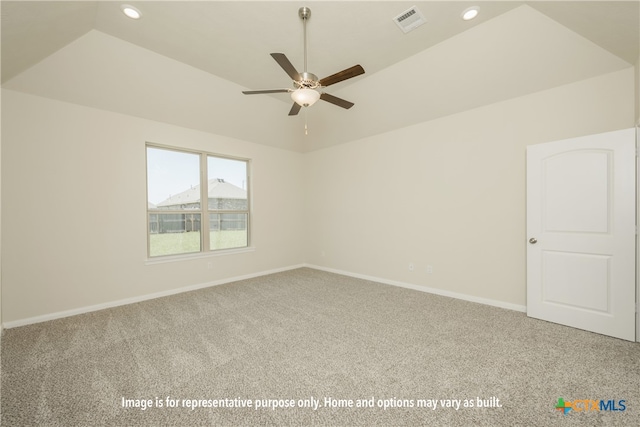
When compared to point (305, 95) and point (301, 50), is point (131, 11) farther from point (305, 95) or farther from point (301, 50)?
point (305, 95)

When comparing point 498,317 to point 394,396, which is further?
point 498,317

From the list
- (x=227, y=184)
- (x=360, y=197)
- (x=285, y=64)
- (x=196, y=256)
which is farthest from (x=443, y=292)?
(x=227, y=184)

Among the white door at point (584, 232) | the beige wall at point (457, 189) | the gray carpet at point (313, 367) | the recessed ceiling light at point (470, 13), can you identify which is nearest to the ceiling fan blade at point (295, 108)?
the recessed ceiling light at point (470, 13)

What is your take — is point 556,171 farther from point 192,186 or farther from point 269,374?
point 192,186

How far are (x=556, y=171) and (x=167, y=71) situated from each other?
495 centimetres

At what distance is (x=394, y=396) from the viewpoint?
5.82ft

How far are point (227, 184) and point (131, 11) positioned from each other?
2.91 meters

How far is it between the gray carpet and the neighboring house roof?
1.79 metres

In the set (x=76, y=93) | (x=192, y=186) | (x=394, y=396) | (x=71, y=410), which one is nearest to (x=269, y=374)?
(x=394, y=396)

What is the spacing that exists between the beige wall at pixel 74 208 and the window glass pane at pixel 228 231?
1.85 feet

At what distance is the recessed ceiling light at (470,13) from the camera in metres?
2.44

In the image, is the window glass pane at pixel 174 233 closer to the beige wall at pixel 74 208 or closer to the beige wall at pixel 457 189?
the beige wall at pixel 74 208

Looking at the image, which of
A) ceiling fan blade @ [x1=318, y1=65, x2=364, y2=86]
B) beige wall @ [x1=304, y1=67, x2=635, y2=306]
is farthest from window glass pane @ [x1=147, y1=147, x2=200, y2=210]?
ceiling fan blade @ [x1=318, y1=65, x2=364, y2=86]

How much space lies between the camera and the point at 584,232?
2.73m
